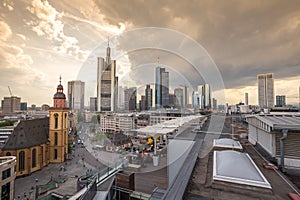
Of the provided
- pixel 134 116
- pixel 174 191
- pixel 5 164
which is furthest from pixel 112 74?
pixel 134 116

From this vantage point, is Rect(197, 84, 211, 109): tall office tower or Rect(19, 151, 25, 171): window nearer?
Rect(19, 151, 25, 171): window

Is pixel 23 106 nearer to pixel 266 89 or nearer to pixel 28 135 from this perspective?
pixel 28 135

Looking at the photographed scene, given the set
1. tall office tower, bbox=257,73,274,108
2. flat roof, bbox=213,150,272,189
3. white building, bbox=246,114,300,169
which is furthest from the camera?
tall office tower, bbox=257,73,274,108

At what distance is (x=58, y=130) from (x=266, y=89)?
54.9 metres

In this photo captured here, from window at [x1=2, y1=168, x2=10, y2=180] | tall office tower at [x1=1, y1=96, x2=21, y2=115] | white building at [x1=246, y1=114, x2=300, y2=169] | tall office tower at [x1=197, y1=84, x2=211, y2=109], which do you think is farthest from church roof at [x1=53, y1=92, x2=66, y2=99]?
tall office tower at [x1=1, y1=96, x2=21, y2=115]

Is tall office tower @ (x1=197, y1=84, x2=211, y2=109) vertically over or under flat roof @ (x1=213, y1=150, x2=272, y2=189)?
over

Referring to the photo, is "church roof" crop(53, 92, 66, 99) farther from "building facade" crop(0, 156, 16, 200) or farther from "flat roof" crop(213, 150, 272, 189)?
"flat roof" crop(213, 150, 272, 189)

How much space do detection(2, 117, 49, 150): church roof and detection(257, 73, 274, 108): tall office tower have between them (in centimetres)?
5327

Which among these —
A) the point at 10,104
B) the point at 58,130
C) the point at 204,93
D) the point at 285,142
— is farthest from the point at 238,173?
the point at 10,104

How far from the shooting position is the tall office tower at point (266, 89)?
4200cm

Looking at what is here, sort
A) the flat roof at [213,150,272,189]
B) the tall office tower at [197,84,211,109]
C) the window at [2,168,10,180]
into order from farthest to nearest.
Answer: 1. the tall office tower at [197,84,211,109]
2. the window at [2,168,10,180]
3. the flat roof at [213,150,272,189]

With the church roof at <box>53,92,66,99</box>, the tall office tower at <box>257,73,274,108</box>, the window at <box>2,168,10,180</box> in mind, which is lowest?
the window at <box>2,168,10,180</box>

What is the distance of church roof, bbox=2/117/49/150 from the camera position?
12.3m

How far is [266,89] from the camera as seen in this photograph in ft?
141
